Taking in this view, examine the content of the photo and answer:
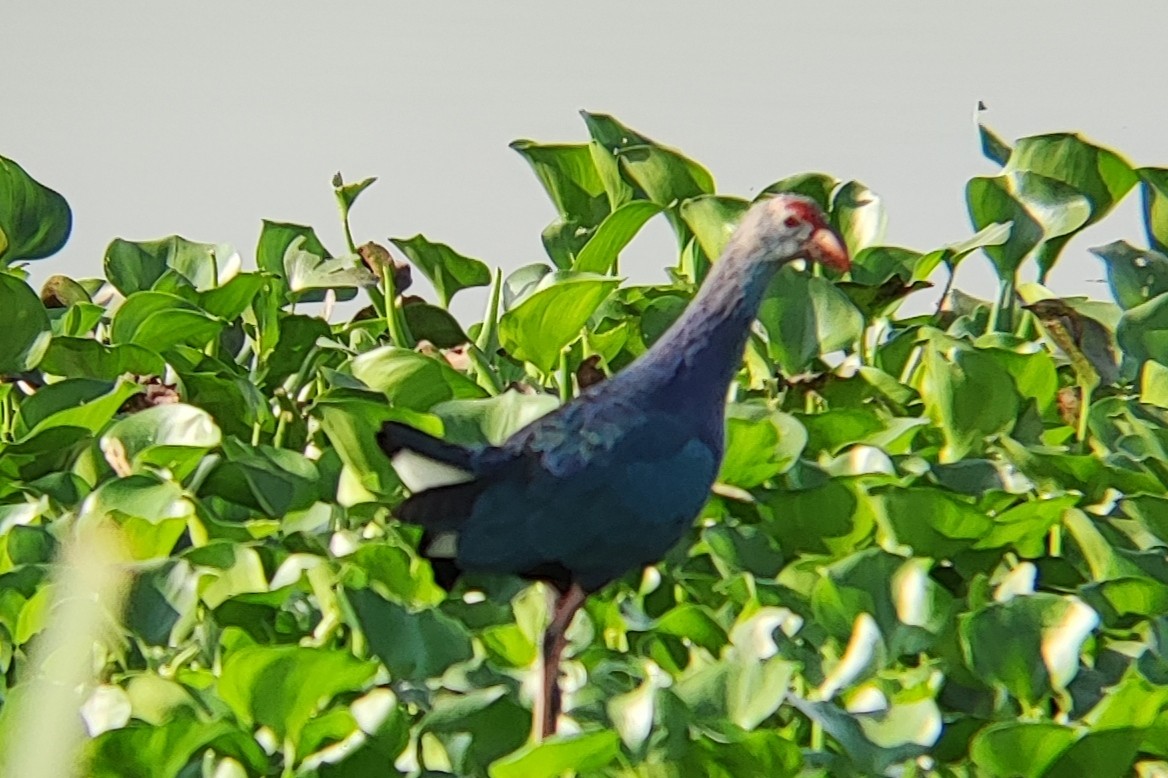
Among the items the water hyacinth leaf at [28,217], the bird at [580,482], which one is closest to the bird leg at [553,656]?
the bird at [580,482]

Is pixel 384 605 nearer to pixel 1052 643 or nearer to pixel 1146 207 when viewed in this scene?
pixel 1052 643

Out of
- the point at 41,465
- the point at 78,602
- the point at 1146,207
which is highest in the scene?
the point at 78,602

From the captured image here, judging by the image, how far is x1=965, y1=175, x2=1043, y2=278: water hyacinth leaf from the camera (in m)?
2.44

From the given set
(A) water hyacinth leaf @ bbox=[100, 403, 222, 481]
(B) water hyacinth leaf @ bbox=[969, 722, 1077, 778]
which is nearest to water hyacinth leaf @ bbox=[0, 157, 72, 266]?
(A) water hyacinth leaf @ bbox=[100, 403, 222, 481]

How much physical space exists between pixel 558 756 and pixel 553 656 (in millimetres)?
352

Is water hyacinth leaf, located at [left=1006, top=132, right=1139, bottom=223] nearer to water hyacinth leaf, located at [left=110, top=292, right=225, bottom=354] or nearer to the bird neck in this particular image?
the bird neck

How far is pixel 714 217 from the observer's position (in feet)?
8.16

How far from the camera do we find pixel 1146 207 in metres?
2.62

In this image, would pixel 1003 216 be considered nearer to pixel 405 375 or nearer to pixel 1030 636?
pixel 405 375

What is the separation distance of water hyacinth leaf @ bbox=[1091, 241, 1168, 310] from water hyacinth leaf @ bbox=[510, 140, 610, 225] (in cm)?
80

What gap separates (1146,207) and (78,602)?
2.38 meters

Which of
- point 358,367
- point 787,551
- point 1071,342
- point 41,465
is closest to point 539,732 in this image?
point 787,551

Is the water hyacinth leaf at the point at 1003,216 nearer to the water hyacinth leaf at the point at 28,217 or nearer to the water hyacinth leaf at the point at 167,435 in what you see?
A: the water hyacinth leaf at the point at 167,435

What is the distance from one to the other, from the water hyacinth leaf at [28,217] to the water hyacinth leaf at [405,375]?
752 mm
